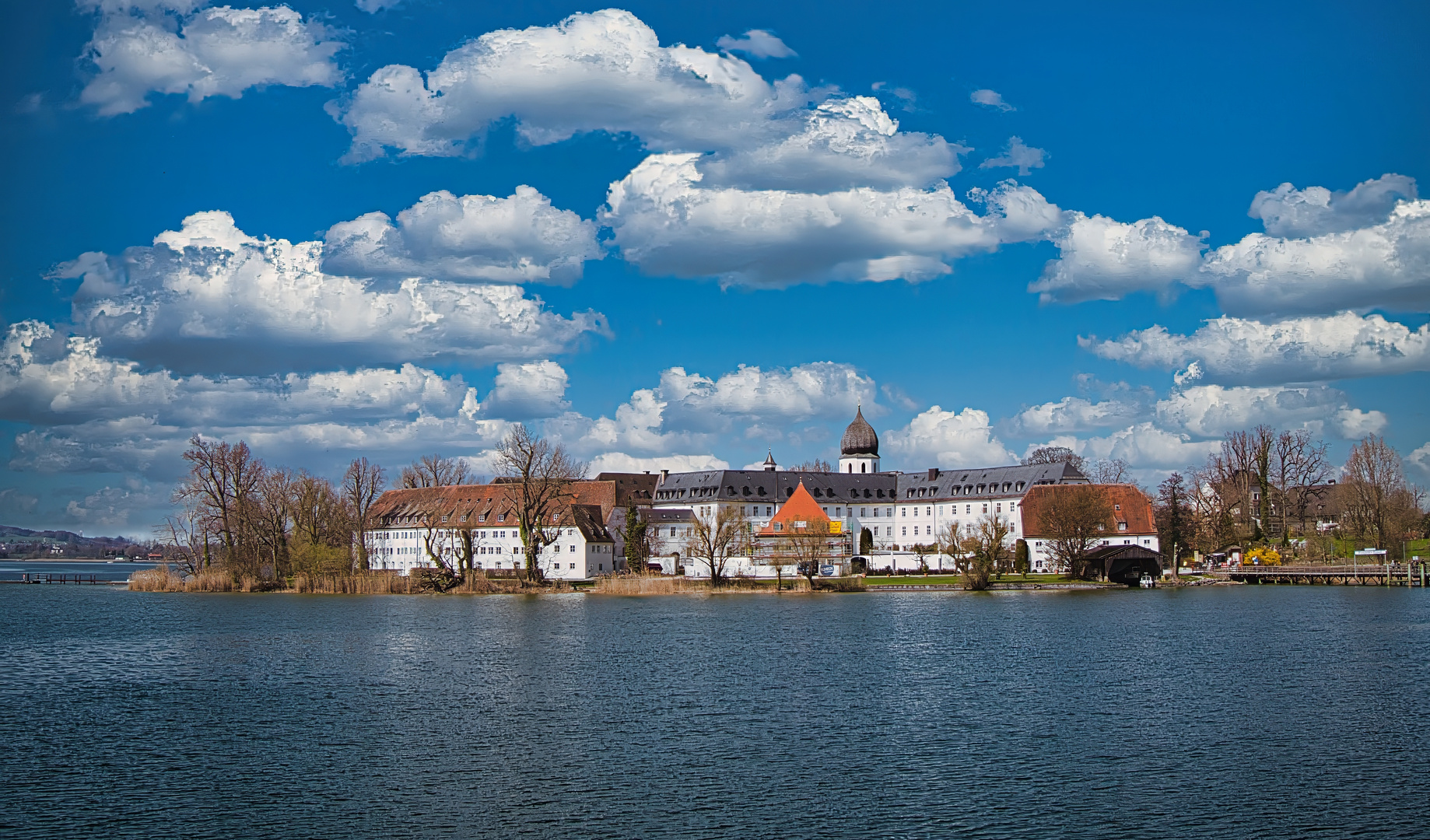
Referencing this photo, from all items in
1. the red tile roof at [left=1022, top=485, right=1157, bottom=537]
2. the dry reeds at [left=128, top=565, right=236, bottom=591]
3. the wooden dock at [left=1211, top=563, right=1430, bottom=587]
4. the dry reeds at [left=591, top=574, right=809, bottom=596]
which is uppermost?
the red tile roof at [left=1022, top=485, right=1157, bottom=537]

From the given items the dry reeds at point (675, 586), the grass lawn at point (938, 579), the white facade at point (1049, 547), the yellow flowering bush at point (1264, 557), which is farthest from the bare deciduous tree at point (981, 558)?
the yellow flowering bush at point (1264, 557)

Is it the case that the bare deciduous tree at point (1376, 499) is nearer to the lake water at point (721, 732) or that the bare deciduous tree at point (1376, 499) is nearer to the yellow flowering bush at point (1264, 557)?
the yellow flowering bush at point (1264, 557)

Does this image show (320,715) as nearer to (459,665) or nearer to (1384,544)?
(459,665)

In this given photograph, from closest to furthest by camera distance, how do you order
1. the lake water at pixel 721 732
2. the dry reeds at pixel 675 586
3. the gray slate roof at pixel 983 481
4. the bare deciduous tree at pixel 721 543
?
the lake water at pixel 721 732
the dry reeds at pixel 675 586
the bare deciduous tree at pixel 721 543
the gray slate roof at pixel 983 481

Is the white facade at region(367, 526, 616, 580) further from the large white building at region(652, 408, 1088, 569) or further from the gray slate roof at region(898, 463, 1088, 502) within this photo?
the gray slate roof at region(898, 463, 1088, 502)

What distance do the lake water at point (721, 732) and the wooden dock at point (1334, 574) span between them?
2099 inches

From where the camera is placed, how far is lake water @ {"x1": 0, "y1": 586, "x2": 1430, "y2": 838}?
2480cm

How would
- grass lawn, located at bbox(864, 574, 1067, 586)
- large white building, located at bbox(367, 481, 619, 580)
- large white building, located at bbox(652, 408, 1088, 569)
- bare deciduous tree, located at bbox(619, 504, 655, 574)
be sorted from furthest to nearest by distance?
1. large white building, located at bbox(652, 408, 1088, 569)
2. large white building, located at bbox(367, 481, 619, 580)
3. bare deciduous tree, located at bbox(619, 504, 655, 574)
4. grass lawn, located at bbox(864, 574, 1067, 586)

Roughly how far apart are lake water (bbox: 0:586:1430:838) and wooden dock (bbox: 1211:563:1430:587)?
5331cm

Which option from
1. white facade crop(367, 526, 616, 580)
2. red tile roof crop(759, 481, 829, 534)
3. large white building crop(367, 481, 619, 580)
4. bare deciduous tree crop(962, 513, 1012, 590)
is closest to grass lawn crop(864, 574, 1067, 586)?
bare deciduous tree crop(962, 513, 1012, 590)

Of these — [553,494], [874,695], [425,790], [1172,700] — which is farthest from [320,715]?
[553,494]

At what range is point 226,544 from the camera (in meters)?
105

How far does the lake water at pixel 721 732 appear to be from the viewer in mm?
24797

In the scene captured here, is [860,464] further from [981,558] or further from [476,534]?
[981,558]
